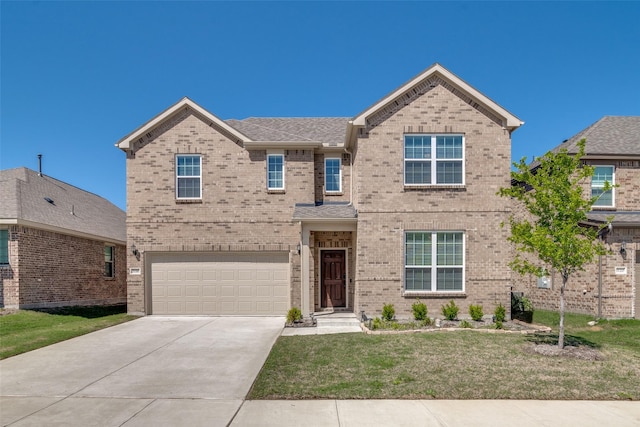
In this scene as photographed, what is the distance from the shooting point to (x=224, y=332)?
37.8ft

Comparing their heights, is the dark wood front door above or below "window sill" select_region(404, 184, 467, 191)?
below

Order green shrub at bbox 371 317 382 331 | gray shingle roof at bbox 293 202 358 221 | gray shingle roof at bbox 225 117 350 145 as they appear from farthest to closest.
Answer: gray shingle roof at bbox 225 117 350 145 → gray shingle roof at bbox 293 202 358 221 → green shrub at bbox 371 317 382 331

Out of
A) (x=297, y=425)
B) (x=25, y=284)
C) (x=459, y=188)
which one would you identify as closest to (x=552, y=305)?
(x=459, y=188)

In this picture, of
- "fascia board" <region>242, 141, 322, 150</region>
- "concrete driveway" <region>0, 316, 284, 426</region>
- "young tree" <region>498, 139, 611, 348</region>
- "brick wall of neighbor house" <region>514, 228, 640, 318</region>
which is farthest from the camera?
"fascia board" <region>242, 141, 322, 150</region>

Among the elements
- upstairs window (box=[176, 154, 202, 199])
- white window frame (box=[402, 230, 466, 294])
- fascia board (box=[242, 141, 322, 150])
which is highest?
fascia board (box=[242, 141, 322, 150])

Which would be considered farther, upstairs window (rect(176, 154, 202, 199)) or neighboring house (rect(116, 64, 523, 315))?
upstairs window (rect(176, 154, 202, 199))

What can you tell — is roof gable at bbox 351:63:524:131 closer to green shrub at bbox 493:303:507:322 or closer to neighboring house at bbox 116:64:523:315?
neighboring house at bbox 116:64:523:315

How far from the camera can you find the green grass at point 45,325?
32.9 ft

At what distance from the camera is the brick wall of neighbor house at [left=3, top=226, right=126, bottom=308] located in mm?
14508

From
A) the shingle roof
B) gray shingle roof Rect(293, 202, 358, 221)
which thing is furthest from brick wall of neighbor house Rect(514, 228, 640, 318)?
gray shingle roof Rect(293, 202, 358, 221)

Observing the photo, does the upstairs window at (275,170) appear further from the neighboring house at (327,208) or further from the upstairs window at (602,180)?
the upstairs window at (602,180)

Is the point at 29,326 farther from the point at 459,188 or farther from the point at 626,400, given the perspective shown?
the point at 626,400

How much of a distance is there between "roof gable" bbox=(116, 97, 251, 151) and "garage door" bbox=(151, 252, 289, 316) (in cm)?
431

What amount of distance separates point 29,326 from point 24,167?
992 centimetres
